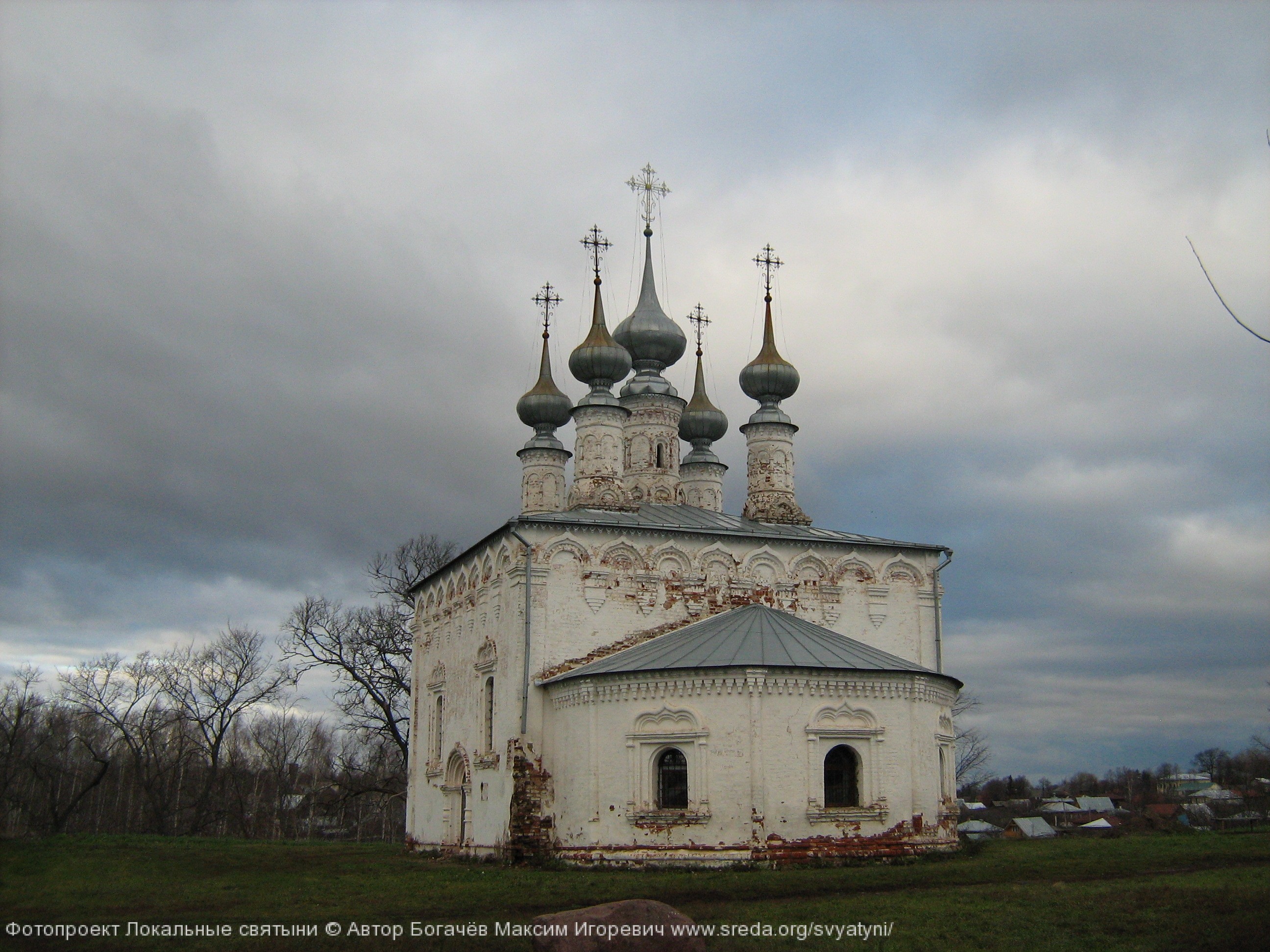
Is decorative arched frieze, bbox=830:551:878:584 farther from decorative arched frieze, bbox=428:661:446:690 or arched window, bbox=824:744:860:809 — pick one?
decorative arched frieze, bbox=428:661:446:690

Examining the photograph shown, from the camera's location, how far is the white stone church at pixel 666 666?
18.5 meters

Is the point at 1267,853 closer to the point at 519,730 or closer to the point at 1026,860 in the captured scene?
the point at 1026,860

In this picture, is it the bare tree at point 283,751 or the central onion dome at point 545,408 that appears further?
the bare tree at point 283,751

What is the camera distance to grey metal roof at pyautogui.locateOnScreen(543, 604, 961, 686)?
18.9 meters

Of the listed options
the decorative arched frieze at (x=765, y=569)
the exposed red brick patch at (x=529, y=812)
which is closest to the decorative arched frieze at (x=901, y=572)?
the decorative arched frieze at (x=765, y=569)

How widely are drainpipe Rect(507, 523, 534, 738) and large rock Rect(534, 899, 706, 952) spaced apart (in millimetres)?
11018

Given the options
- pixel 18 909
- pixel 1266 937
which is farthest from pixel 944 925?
pixel 18 909

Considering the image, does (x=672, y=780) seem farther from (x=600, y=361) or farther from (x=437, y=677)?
(x=600, y=361)

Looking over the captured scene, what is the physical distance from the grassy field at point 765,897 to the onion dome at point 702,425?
13.0m

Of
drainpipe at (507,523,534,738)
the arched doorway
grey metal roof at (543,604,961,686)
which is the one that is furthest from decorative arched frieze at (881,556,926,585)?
the arched doorway

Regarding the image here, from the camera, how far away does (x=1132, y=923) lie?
37.0ft

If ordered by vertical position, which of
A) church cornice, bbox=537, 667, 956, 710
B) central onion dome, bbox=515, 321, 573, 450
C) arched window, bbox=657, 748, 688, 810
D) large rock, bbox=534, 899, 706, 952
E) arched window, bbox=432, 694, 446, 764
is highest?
central onion dome, bbox=515, 321, 573, 450

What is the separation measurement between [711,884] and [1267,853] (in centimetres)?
886

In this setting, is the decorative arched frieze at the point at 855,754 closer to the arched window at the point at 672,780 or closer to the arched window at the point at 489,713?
the arched window at the point at 672,780
